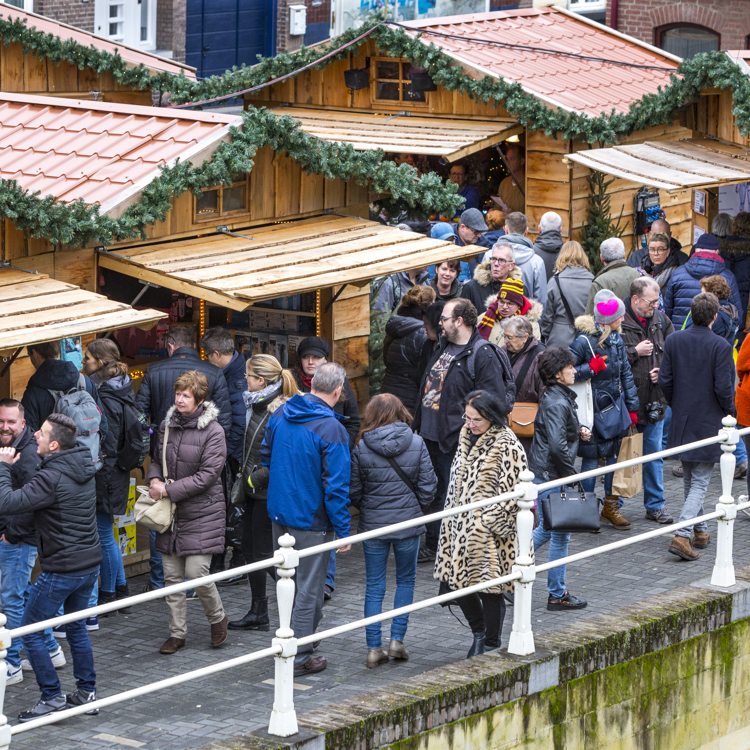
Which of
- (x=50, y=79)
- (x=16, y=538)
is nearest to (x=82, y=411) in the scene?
(x=16, y=538)

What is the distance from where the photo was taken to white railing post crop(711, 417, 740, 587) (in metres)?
8.20

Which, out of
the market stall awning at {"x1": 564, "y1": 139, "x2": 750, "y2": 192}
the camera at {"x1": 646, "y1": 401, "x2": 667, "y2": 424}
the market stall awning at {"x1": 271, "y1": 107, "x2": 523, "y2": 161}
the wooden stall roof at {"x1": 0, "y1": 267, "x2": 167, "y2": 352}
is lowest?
the camera at {"x1": 646, "y1": 401, "x2": 667, "y2": 424}

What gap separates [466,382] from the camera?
921 centimetres

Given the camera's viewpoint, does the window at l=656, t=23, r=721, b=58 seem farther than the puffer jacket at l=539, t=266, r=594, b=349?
Yes

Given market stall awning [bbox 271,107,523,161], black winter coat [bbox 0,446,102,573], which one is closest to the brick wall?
market stall awning [bbox 271,107,523,161]

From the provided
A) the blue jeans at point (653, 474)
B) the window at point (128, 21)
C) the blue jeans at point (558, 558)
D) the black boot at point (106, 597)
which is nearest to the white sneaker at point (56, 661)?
the black boot at point (106, 597)

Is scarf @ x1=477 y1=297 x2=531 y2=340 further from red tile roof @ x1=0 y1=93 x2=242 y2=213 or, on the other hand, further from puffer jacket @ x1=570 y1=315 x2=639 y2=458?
red tile roof @ x1=0 y1=93 x2=242 y2=213

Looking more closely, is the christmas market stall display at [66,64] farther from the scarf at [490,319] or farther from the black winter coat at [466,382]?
the black winter coat at [466,382]

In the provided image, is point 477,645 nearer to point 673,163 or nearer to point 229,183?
point 229,183

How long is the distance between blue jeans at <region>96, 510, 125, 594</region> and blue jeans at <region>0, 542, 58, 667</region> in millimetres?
1135

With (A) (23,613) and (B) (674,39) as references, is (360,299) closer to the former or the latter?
(A) (23,613)

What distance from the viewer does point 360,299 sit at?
11.2m

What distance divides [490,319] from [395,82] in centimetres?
693

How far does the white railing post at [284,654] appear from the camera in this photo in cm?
610
